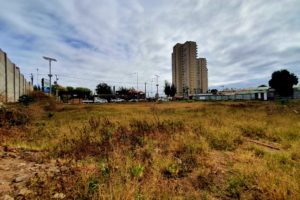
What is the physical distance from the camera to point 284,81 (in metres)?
53.8

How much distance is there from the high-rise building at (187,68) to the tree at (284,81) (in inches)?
1643

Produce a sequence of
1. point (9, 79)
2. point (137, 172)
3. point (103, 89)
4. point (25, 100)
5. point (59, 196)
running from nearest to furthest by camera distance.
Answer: point (59, 196)
point (137, 172)
point (9, 79)
point (25, 100)
point (103, 89)

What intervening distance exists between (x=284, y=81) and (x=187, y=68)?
48.7m

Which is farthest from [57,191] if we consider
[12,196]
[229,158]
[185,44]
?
[185,44]

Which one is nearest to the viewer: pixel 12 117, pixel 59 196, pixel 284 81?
pixel 59 196

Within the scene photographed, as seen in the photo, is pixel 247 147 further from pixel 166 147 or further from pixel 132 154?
pixel 132 154

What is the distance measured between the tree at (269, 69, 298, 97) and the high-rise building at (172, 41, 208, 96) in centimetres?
4172

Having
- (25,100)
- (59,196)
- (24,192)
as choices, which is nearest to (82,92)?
(25,100)

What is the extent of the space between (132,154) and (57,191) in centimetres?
206

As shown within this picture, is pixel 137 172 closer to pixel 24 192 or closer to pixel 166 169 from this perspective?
pixel 166 169

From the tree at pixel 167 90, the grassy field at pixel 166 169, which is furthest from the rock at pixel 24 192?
the tree at pixel 167 90

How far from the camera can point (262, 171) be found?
132 inches

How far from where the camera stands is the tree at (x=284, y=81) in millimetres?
53719

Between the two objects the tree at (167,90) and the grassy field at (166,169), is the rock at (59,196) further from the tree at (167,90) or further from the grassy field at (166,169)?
the tree at (167,90)
